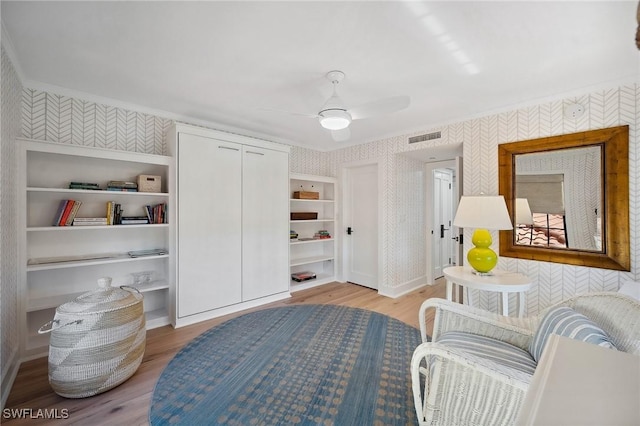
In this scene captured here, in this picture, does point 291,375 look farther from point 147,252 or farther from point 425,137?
point 425,137

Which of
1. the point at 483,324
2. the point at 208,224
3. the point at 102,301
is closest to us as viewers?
the point at 483,324

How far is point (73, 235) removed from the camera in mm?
2572

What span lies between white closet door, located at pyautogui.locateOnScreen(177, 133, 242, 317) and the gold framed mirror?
2996 millimetres

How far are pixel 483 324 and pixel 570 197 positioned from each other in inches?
70.9

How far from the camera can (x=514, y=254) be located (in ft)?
9.03

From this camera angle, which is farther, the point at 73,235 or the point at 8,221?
the point at 73,235

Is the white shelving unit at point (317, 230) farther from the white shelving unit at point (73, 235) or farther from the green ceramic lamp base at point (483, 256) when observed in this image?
the green ceramic lamp base at point (483, 256)

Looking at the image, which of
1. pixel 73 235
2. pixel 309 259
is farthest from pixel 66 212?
pixel 309 259

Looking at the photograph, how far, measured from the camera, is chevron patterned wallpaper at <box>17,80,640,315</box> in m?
2.26

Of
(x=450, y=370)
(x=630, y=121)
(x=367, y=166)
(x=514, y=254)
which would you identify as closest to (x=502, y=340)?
(x=450, y=370)

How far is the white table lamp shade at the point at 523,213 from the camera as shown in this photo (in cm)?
268

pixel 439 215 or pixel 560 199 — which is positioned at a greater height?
pixel 560 199

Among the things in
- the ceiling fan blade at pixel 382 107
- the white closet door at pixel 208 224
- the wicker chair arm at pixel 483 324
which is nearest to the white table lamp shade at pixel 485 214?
the wicker chair arm at pixel 483 324

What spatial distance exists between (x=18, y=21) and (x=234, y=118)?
70.3 inches
